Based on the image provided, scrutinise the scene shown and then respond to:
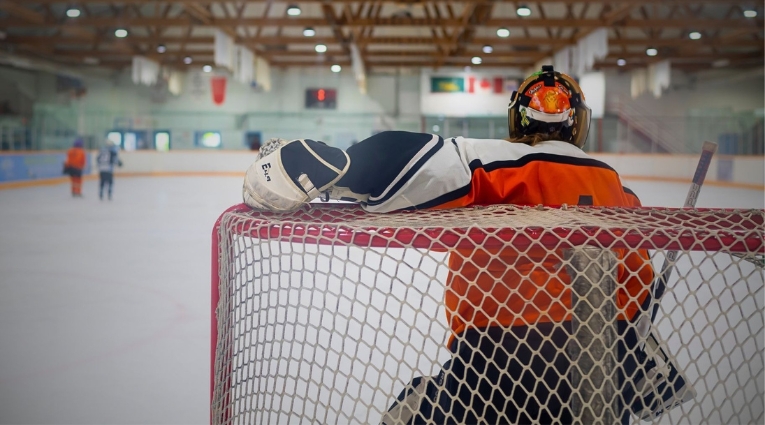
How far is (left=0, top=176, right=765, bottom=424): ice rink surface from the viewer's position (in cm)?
215

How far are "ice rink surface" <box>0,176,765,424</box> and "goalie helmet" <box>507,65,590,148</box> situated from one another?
137 cm

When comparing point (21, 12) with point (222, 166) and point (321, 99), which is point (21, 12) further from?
point (321, 99)

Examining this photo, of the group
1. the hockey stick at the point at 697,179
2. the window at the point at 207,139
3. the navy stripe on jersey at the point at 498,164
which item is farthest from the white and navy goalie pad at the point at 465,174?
the window at the point at 207,139

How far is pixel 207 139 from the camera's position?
18578 mm

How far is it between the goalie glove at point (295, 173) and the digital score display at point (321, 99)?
63.8ft

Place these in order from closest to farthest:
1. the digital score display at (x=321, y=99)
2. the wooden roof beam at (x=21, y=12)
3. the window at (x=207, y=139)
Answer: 1. the wooden roof beam at (x=21, y=12)
2. the window at (x=207, y=139)
3. the digital score display at (x=321, y=99)

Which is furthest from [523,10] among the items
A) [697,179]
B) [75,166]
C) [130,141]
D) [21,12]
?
[697,179]

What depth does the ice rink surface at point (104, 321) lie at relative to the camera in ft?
7.06

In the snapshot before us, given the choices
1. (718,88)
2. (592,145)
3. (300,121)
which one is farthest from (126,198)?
(718,88)

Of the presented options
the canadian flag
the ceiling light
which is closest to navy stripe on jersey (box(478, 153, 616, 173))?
the ceiling light

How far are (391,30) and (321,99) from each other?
10.7ft

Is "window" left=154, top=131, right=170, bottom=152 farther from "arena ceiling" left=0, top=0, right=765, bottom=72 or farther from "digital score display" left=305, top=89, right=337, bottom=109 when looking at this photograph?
"digital score display" left=305, top=89, right=337, bottom=109

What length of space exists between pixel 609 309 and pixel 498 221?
0.23 meters

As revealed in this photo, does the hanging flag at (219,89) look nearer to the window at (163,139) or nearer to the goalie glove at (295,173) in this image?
the window at (163,139)
